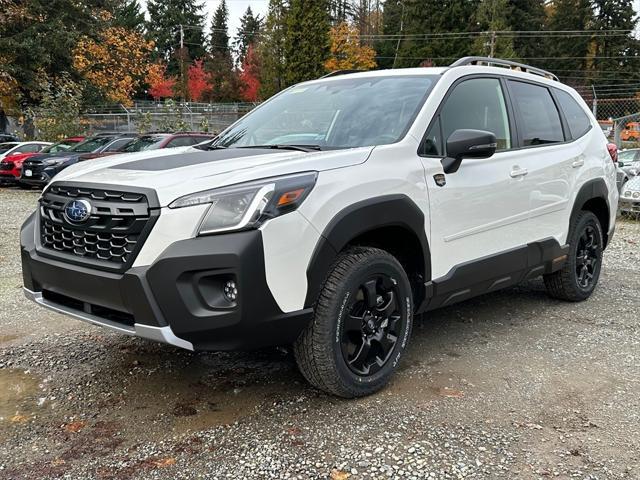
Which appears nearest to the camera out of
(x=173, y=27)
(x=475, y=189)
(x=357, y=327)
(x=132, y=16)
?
(x=357, y=327)

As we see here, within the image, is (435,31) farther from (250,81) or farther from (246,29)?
(246,29)

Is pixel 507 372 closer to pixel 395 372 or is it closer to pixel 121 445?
pixel 395 372

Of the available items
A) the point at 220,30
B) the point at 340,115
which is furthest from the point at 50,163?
the point at 220,30

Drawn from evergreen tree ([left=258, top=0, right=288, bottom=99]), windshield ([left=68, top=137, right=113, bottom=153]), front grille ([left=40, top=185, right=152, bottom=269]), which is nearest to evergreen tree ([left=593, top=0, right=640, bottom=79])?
evergreen tree ([left=258, top=0, right=288, bottom=99])

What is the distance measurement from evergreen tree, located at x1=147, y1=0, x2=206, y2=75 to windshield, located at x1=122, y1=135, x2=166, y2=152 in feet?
179

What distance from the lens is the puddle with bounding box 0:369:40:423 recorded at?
3.22 meters

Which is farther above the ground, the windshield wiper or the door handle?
the windshield wiper

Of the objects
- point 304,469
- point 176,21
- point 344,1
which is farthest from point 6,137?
point 176,21

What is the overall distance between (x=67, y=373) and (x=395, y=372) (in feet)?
6.77

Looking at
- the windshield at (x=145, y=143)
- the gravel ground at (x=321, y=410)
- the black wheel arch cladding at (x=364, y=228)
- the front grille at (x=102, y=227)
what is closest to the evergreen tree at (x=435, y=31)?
the windshield at (x=145, y=143)

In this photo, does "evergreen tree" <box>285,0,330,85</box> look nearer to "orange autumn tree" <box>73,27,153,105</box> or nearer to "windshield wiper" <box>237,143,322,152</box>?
"orange autumn tree" <box>73,27,153,105</box>

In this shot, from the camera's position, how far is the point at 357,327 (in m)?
→ 3.22

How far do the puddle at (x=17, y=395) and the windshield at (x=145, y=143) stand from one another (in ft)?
33.1

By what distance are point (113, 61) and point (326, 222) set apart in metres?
30.8
